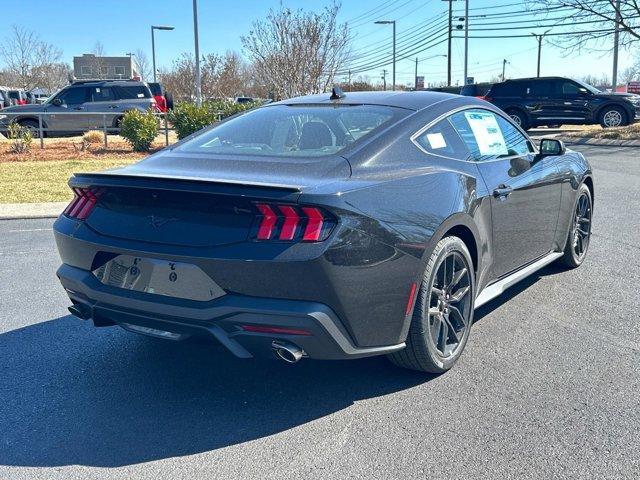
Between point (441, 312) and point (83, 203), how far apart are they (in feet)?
6.66

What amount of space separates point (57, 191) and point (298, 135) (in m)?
8.14

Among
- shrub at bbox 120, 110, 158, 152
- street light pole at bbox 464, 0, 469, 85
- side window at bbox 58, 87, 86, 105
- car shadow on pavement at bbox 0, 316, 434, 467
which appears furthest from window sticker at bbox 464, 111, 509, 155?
street light pole at bbox 464, 0, 469, 85

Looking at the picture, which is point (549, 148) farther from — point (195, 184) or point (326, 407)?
point (195, 184)

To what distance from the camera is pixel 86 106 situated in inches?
870

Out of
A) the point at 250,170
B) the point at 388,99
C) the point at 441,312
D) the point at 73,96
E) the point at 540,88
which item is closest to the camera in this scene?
the point at 250,170

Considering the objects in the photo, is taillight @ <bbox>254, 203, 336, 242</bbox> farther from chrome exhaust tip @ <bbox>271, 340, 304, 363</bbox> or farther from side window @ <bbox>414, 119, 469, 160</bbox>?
side window @ <bbox>414, 119, 469, 160</bbox>

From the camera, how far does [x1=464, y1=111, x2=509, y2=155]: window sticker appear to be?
4350 millimetres

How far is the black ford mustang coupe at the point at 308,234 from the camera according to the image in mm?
2928

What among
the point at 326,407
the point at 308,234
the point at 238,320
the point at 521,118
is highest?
the point at 521,118

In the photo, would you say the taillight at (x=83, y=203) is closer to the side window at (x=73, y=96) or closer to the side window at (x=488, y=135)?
the side window at (x=488, y=135)

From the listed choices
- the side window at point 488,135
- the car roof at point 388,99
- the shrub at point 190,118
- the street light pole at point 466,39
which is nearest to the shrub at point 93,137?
the shrub at point 190,118

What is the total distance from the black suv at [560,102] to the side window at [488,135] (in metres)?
19.0

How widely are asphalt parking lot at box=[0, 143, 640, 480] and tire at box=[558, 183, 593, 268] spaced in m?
0.83

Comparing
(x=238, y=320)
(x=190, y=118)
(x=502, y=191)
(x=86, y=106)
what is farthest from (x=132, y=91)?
(x=238, y=320)
